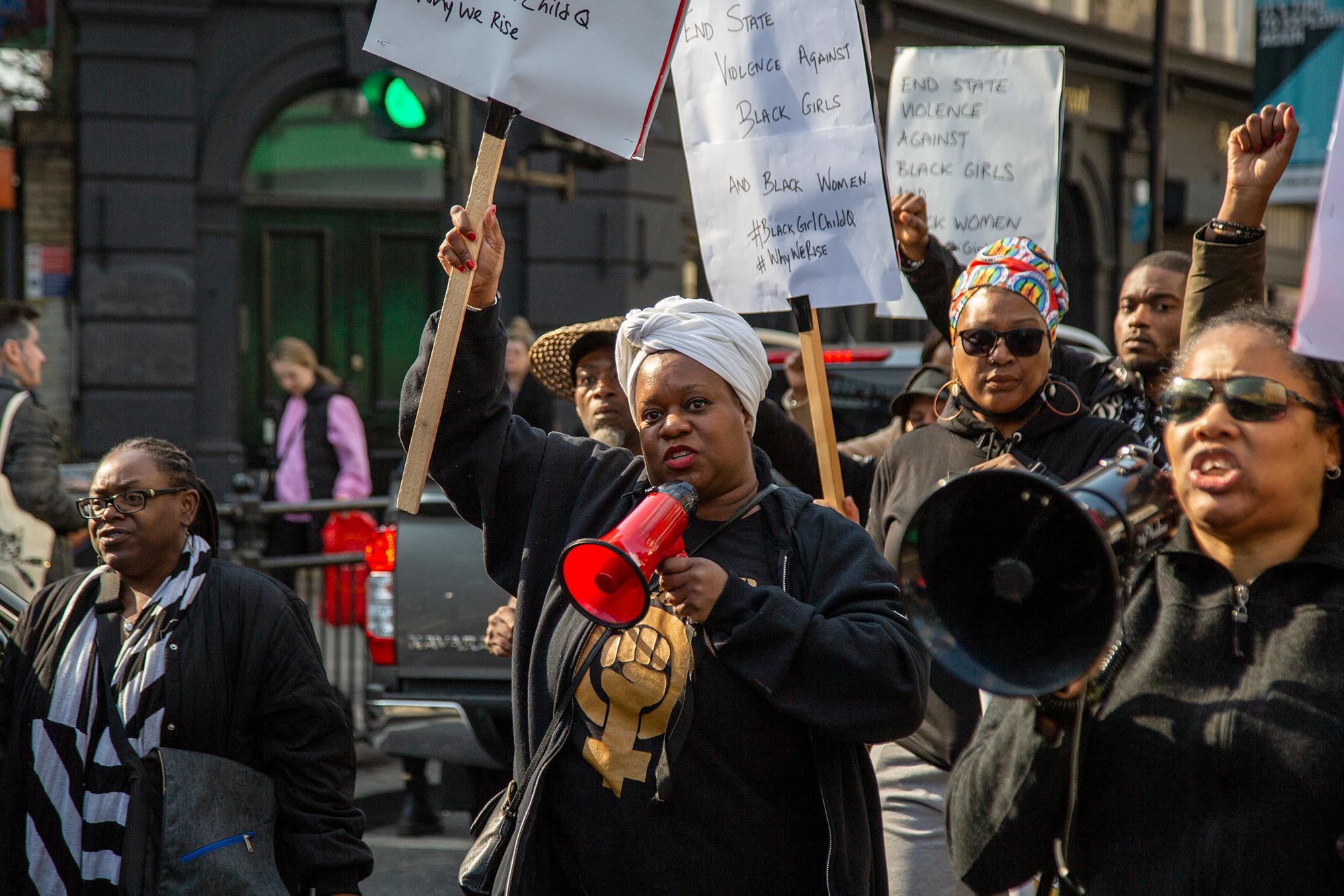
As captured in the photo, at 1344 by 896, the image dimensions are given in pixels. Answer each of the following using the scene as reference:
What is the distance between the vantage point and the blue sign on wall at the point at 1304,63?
33.1 ft

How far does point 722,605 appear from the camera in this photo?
8.27 ft

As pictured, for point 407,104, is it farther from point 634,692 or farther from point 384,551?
point 634,692

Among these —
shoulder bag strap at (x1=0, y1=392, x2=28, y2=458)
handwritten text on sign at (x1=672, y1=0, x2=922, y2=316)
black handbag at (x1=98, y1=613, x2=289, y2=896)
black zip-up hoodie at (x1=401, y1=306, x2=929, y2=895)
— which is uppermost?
handwritten text on sign at (x1=672, y1=0, x2=922, y2=316)

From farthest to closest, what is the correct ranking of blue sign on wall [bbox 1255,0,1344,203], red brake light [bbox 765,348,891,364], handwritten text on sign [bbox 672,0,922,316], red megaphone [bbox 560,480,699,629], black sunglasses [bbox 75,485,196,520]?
blue sign on wall [bbox 1255,0,1344,203] → red brake light [bbox 765,348,891,364] → handwritten text on sign [bbox 672,0,922,316] → black sunglasses [bbox 75,485,196,520] → red megaphone [bbox 560,480,699,629]

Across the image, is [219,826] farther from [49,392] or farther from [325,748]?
[49,392]

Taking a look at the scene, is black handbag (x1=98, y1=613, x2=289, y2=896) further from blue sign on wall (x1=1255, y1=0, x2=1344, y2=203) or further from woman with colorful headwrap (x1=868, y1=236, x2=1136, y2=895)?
blue sign on wall (x1=1255, y1=0, x2=1344, y2=203)

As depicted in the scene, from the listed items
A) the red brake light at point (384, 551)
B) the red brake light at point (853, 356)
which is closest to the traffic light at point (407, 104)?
the red brake light at point (384, 551)

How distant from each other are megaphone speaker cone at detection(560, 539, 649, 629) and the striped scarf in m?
1.62

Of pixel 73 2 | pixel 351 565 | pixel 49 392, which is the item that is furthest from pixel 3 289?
pixel 351 565

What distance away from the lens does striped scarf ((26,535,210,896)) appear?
354cm

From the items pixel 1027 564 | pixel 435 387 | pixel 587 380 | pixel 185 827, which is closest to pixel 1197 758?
pixel 1027 564

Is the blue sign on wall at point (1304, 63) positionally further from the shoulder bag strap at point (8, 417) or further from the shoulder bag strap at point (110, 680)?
the shoulder bag strap at point (110, 680)

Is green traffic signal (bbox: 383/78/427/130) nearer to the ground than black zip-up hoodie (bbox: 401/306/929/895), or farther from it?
farther from it

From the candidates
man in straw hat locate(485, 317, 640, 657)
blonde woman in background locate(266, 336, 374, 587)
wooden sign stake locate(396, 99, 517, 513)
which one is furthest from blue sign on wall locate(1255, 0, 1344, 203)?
wooden sign stake locate(396, 99, 517, 513)
